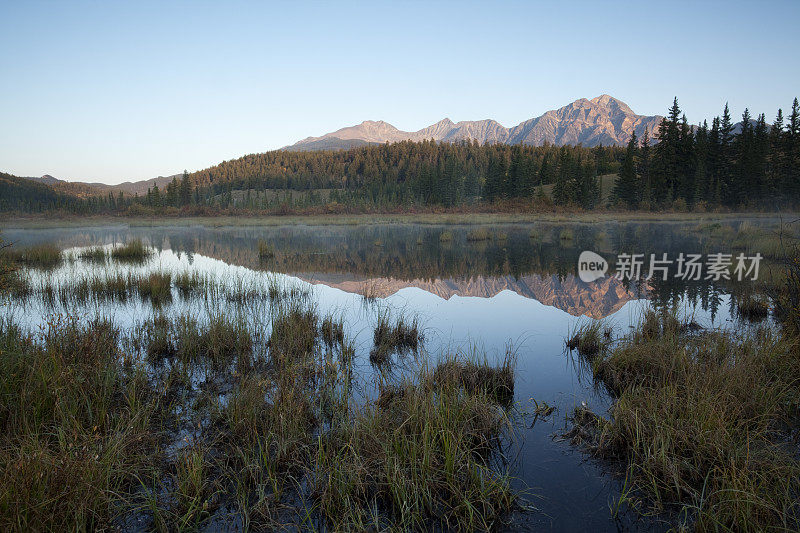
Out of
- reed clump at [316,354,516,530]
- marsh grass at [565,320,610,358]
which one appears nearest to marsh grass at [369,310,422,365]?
marsh grass at [565,320,610,358]

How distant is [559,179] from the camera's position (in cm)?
5259

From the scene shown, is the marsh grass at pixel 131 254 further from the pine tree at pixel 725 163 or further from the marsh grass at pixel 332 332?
the pine tree at pixel 725 163

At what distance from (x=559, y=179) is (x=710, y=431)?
178ft

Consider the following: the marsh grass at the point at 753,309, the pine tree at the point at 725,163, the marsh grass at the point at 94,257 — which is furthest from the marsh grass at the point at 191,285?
the pine tree at the point at 725,163

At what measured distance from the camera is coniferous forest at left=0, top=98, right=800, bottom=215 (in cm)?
4047

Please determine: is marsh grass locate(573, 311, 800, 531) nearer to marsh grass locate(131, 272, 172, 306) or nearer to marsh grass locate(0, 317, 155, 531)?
marsh grass locate(0, 317, 155, 531)

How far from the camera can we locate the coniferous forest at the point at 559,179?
4047 cm

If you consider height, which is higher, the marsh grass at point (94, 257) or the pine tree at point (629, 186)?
the pine tree at point (629, 186)

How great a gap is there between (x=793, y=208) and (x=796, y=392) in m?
44.8

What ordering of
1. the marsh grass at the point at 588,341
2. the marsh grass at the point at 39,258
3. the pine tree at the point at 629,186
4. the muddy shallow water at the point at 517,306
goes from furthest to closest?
1. the pine tree at the point at 629,186
2. the marsh grass at the point at 39,258
3. the marsh grass at the point at 588,341
4. the muddy shallow water at the point at 517,306

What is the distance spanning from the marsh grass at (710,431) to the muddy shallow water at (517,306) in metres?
0.29

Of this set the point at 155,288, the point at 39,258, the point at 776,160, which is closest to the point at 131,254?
the point at 39,258

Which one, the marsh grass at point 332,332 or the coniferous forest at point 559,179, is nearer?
the marsh grass at point 332,332

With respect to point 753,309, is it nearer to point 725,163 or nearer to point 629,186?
point 629,186
